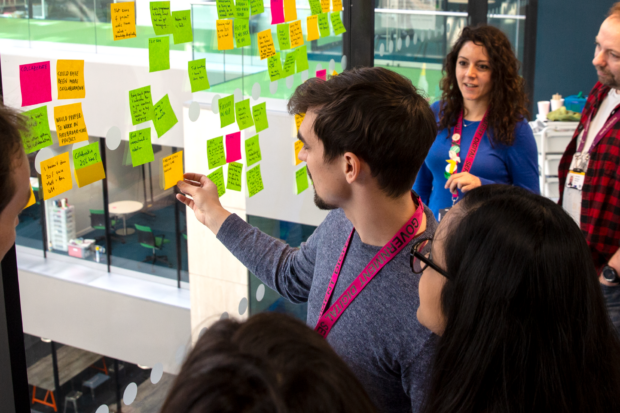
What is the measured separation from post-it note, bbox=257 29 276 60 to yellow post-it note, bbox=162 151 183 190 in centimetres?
61

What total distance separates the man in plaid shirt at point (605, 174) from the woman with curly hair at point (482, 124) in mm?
241

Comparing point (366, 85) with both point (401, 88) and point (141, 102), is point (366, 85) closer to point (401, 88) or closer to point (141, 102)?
point (401, 88)

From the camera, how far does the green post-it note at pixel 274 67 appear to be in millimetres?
2143

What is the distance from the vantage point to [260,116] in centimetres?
210

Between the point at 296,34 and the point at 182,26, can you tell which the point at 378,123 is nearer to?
the point at 182,26

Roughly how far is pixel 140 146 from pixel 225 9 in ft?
1.84

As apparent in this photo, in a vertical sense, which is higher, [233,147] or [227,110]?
[227,110]

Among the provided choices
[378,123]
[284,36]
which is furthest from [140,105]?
[284,36]

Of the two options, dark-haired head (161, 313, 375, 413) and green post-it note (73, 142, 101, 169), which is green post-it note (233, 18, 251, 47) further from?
dark-haired head (161, 313, 375, 413)

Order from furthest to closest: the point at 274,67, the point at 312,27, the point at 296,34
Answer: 1. the point at 312,27
2. the point at 296,34
3. the point at 274,67

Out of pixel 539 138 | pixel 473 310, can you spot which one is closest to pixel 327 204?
pixel 473 310

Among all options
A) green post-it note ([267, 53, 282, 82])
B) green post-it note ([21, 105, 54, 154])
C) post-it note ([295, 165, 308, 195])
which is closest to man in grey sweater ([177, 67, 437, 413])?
green post-it note ([21, 105, 54, 154])

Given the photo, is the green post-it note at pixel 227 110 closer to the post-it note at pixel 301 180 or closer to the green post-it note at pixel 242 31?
the green post-it note at pixel 242 31

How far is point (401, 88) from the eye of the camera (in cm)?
137
